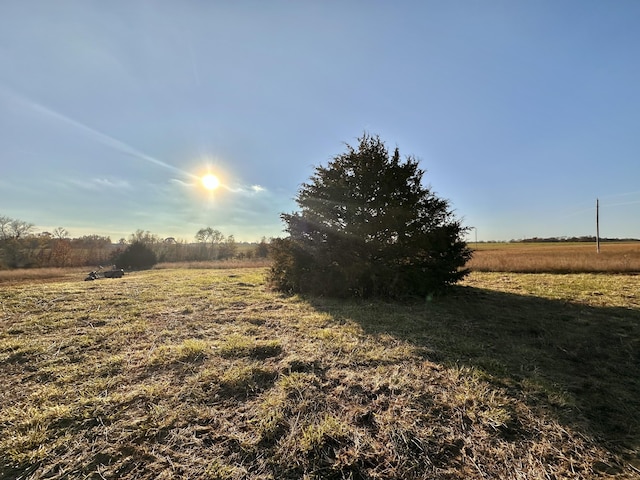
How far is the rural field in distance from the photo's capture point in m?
1.88

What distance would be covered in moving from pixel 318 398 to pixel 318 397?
0.7 inches

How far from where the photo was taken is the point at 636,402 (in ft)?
8.66

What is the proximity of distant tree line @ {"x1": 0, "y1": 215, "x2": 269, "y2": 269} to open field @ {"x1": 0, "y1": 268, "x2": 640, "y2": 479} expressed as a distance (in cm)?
2215

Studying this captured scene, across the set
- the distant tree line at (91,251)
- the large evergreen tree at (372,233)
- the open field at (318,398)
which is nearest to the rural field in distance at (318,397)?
the open field at (318,398)

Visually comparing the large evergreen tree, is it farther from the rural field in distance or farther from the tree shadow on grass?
the rural field in distance

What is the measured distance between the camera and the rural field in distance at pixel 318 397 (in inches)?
74.1

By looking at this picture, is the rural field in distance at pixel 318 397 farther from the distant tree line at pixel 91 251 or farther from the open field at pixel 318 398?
the distant tree line at pixel 91 251

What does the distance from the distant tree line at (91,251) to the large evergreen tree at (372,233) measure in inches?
726

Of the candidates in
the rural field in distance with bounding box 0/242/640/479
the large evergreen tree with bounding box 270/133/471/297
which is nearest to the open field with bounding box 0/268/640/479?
the rural field in distance with bounding box 0/242/640/479

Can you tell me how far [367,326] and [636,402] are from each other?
10.4 ft

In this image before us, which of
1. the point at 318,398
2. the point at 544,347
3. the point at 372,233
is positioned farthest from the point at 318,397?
the point at 372,233

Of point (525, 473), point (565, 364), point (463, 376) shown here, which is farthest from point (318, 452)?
point (565, 364)

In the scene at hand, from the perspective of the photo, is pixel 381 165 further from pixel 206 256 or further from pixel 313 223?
pixel 206 256

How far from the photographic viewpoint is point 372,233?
7.48 meters
